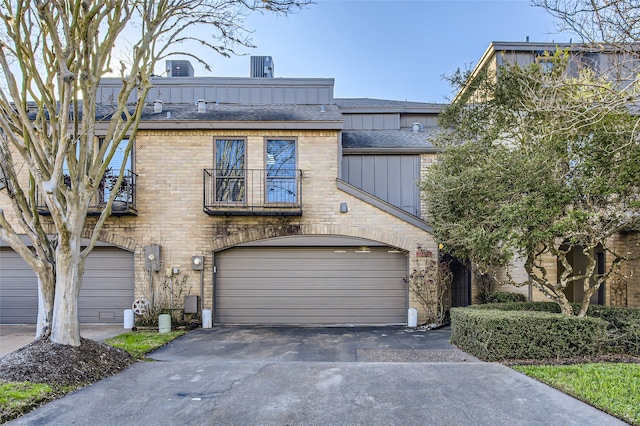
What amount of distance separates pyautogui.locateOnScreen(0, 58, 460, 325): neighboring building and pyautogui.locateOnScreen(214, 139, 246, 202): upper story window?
0.03 meters

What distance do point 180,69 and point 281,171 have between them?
7.69 m

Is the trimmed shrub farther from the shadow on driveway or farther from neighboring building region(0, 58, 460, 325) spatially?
neighboring building region(0, 58, 460, 325)

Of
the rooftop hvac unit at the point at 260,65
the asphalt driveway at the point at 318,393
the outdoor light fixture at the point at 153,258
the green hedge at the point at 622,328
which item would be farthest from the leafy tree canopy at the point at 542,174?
the rooftop hvac unit at the point at 260,65

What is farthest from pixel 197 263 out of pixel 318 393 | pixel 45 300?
pixel 318 393

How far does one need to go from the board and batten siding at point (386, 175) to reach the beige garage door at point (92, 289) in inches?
270

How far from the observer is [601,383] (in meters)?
5.21

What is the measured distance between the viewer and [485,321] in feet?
22.4

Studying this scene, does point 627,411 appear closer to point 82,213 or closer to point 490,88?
point 490,88

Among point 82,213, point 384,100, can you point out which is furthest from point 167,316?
point 384,100

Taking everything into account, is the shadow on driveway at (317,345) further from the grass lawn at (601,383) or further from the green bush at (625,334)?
the green bush at (625,334)

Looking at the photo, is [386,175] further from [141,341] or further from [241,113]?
[141,341]

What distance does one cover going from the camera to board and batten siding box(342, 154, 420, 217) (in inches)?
477

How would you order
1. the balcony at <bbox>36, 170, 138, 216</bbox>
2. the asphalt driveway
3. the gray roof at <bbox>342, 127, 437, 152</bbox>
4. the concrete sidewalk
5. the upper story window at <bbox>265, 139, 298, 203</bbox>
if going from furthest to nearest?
the gray roof at <bbox>342, 127, 437, 152</bbox>
the upper story window at <bbox>265, 139, 298, 203</bbox>
the balcony at <bbox>36, 170, 138, 216</bbox>
the concrete sidewalk
the asphalt driveway

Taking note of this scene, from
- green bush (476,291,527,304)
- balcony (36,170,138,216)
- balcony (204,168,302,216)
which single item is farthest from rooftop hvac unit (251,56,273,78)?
green bush (476,291,527,304)
